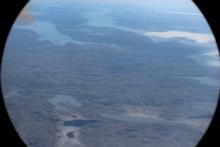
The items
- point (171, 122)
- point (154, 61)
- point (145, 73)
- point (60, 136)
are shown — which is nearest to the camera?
point (60, 136)

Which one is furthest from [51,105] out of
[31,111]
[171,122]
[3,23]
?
[3,23]

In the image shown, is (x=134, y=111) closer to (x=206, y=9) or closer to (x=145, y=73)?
(x=145, y=73)

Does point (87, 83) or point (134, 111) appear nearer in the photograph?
point (134, 111)

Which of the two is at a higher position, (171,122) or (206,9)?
(206,9)

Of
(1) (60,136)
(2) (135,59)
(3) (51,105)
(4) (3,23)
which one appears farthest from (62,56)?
(4) (3,23)

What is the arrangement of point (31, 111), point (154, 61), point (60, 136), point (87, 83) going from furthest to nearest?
point (154, 61), point (87, 83), point (31, 111), point (60, 136)

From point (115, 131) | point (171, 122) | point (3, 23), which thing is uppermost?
point (3, 23)

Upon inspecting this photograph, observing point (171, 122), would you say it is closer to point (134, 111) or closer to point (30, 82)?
point (134, 111)

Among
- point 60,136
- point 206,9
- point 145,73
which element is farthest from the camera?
point 145,73

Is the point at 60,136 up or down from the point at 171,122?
up
